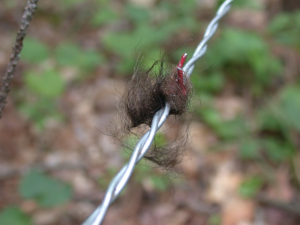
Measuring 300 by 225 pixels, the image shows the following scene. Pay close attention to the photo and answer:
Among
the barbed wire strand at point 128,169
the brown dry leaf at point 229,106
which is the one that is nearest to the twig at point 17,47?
the barbed wire strand at point 128,169

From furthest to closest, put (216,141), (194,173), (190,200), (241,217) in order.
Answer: (216,141) → (194,173) → (190,200) → (241,217)

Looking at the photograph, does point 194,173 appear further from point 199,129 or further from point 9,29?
point 9,29

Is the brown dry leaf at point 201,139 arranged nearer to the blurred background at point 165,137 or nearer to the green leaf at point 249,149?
the blurred background at point 165,137

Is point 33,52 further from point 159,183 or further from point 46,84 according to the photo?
point 159,183

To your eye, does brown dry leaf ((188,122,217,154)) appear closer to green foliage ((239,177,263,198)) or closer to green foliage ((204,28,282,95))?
green foliage ((239,177,263,198))

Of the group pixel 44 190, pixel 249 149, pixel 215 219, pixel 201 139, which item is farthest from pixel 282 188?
pixel 44 190

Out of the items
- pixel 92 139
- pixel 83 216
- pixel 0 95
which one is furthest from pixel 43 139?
pixel 0 95

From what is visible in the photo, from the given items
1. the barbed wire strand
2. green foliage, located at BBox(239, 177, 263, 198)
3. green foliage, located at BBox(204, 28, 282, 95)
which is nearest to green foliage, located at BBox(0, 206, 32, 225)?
the barbed wire strand
